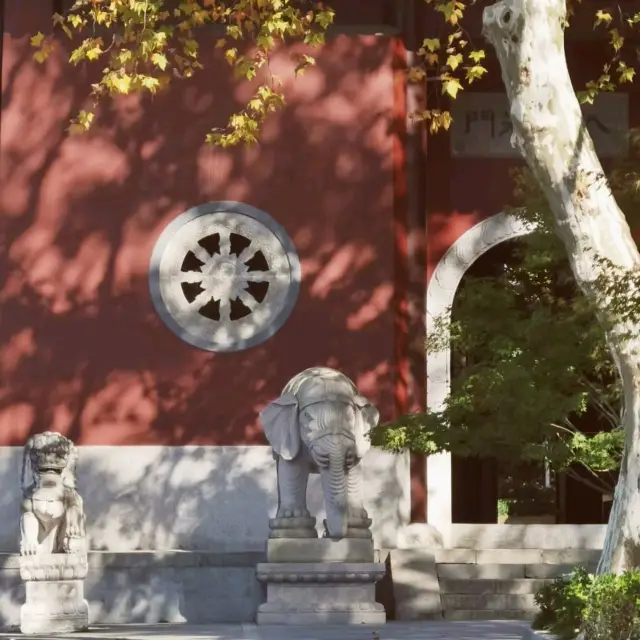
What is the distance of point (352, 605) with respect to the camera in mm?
12812

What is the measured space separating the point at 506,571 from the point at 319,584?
8.24 ft

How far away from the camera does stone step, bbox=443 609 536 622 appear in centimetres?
1409

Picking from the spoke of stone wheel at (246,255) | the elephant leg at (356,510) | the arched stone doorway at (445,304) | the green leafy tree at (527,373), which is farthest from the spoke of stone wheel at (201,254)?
the elephant leg at (356,510)

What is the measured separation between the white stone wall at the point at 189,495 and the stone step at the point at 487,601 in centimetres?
112

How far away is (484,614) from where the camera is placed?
14.2 metres

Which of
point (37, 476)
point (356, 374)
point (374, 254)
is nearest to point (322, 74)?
point (374, 254)

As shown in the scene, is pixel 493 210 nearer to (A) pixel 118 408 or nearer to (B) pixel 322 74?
(B) pixel 322 74

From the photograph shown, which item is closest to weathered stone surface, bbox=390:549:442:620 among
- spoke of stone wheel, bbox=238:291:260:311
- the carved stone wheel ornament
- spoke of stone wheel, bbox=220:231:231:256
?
the carved stone wheel ornament

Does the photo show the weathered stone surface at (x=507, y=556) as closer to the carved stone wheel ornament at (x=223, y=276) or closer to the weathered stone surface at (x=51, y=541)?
the carved stone wheel ornament at (x=223, y=276)

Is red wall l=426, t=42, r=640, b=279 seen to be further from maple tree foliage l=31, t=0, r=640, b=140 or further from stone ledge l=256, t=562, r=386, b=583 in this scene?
stone ledge l=256, t=562, r=386, b=583

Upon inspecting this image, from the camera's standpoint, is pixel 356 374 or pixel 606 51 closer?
pixel 356 374

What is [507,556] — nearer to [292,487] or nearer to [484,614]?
[484,614]

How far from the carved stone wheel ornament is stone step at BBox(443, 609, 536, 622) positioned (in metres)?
3.28

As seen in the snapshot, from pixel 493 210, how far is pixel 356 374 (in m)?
2.64
